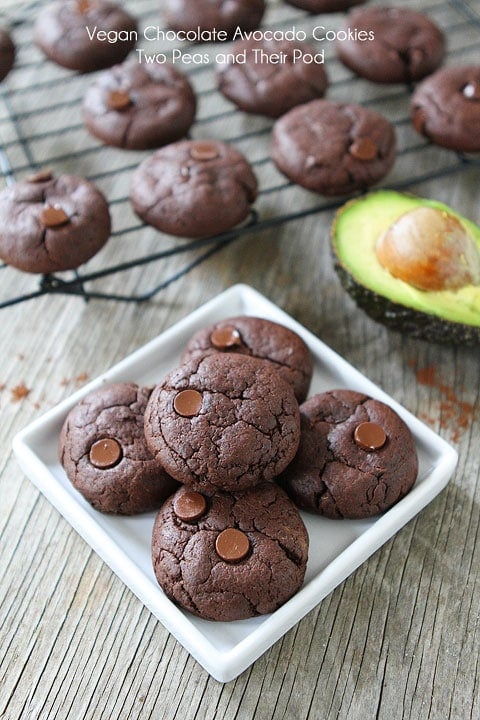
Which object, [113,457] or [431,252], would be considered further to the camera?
[431,252]

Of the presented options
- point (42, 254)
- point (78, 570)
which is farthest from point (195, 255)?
point (78, 570)

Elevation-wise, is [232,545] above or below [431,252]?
below

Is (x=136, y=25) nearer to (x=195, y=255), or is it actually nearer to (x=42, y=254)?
(x=195, y=255)

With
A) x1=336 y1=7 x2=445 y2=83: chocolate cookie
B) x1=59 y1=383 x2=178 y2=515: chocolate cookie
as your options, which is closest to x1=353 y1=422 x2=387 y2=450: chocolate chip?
x1=59 y1=383 x2=178 y2=515: chocolate cookie

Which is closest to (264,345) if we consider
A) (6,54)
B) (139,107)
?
(139,107)

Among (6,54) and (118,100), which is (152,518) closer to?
(118,100)

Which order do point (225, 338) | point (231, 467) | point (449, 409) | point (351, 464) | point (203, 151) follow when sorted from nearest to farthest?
point (231, 467) → point (351, 464) → point (225, 338) → point (449, 409) → point (203, 151)

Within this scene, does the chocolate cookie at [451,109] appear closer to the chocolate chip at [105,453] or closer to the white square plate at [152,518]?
the white square plate at [152,518]

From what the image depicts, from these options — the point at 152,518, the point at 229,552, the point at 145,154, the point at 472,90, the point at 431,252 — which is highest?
the point at 472,90
